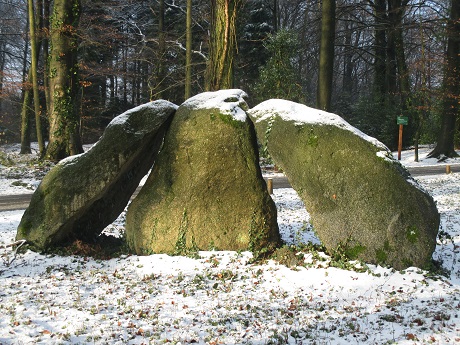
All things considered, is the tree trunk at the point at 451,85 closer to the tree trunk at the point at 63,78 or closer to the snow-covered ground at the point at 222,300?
the snow-covered ground at the point at 222,300

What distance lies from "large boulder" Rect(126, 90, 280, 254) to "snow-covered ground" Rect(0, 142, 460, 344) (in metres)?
0.40

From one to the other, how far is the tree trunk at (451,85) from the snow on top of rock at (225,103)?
1534 cm

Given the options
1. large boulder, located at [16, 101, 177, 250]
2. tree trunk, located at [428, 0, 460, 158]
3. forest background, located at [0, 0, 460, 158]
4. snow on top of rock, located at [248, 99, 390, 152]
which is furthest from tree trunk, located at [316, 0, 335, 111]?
tree trunk, located at [428, 0, 460, 158]

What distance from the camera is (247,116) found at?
7816mm

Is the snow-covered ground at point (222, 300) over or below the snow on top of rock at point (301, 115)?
below

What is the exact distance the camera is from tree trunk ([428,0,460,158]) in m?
20.7

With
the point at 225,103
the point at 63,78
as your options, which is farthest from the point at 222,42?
the point at 63,78

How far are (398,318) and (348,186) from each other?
2.30 meters

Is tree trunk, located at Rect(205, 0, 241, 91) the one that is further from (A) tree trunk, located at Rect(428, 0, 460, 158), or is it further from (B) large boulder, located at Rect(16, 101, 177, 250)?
(A) tree trunk, located at Rect(428, 0, 460, 158)

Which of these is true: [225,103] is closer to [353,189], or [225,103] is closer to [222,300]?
[353,189]

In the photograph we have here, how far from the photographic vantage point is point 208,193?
24.9 ft

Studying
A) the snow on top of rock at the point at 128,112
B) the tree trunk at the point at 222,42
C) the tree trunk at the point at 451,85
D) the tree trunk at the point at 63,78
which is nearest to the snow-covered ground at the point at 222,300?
the snow on top of rock at the point at 128,112

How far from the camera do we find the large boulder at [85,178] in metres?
7.55

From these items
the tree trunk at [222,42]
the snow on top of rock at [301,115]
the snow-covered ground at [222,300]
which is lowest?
the snow-covered ground at [222,300]
